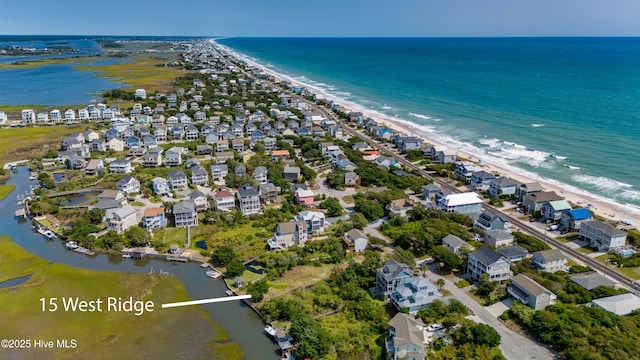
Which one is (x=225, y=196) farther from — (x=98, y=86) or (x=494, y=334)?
(x=98, y=86)

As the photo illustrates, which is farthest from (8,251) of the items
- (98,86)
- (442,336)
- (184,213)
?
(98,86)

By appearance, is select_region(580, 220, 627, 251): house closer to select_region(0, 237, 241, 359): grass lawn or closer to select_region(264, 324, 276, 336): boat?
select_region(264, 324, 276, 336): boat

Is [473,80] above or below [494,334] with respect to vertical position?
above

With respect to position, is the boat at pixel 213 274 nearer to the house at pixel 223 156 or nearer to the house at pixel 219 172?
the house at pixel 219 172

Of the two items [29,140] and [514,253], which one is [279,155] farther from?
[29,140]

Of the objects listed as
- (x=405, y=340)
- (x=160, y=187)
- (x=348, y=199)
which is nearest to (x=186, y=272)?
(x=160, y=187)

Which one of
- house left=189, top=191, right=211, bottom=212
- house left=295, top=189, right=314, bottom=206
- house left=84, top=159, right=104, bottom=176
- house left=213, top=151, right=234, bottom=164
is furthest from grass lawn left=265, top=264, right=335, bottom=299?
house left=84, top=159, right=104, bottom=176
